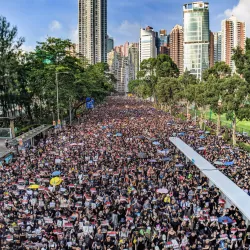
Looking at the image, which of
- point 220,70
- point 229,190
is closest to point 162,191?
point 229,190

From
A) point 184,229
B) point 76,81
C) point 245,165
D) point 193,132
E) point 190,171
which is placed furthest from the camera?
point 76,81

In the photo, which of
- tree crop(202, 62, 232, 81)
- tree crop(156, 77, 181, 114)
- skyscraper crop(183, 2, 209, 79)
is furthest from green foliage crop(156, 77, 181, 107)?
skyscraper crop(183, 2, 209, 79)

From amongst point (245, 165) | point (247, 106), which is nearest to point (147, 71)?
point (247, 106)

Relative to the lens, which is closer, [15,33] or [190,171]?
[190,171]

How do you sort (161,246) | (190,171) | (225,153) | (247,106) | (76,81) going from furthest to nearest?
(76,81) < (247,106) < (225,153) < (190,171) < (161,246)

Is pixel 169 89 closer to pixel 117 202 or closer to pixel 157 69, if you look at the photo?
pixel 157 69

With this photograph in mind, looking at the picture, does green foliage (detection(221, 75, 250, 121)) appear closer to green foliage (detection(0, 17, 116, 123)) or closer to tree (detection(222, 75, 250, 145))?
tree (detection(222, 75, 250, 145))

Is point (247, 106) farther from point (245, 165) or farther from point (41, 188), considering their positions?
point (41, 188)

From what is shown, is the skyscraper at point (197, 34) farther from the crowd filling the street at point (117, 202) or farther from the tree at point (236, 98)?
the crowd filling the street at point (117, 202)
